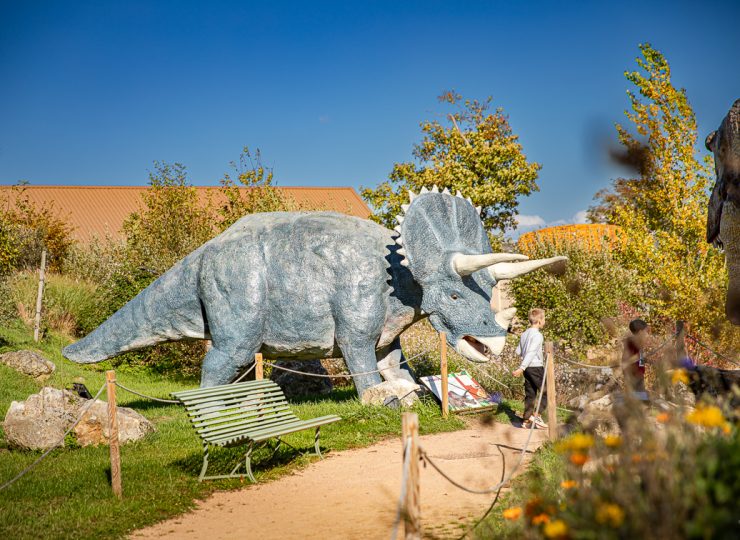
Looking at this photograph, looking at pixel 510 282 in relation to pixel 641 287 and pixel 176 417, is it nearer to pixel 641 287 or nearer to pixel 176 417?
pixel 641 287

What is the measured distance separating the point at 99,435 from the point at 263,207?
10257mm

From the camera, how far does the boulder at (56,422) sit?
708 cm

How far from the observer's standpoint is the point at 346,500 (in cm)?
551

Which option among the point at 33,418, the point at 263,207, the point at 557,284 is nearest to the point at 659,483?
the point at 33,418

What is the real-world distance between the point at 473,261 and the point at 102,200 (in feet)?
101

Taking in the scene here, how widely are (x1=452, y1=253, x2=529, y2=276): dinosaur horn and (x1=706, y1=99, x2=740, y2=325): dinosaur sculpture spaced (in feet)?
6.36

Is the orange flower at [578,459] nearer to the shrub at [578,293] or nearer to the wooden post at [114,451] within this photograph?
the wooden post at [114,451]

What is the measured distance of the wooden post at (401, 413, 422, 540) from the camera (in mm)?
3477

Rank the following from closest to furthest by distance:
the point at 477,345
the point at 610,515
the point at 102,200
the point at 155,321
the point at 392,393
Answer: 1. the point at 610,515
2. the point at 477,345
3. the point at 392,393
4. the point at 155,321
5. the point at 102,200

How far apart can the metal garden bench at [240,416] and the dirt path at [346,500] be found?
1.27 feet

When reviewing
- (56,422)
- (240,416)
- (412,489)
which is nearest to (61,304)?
(56,422)

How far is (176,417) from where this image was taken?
9.38 metres

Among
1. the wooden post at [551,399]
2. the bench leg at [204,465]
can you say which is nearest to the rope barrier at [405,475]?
the bench leg at [204,465]

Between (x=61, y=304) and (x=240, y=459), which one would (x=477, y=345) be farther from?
(x=61, y=304)
